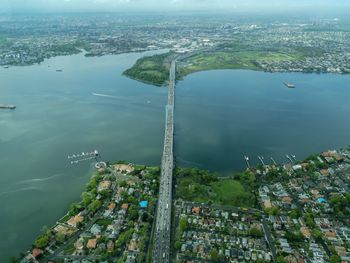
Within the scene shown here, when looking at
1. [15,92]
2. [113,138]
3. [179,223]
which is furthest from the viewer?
[15,92]

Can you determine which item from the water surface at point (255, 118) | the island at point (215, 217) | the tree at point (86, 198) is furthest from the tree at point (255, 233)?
the tree at point (86, 198)

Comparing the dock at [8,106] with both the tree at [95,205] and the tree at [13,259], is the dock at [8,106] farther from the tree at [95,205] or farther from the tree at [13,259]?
the tree at [13,259]

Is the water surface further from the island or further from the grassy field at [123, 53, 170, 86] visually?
the grassy field at [123, 53, 170, 86]

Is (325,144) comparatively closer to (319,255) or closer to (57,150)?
(319,255)

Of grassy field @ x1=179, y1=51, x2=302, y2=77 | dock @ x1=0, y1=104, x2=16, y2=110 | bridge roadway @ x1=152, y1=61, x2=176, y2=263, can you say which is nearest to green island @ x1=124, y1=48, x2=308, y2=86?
grassy field @ x1=179, y1=51, x2=302, y2=77

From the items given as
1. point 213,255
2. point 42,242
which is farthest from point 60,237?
point 213,255

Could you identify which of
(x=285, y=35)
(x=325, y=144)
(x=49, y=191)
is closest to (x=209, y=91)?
(x=325, y=144)
